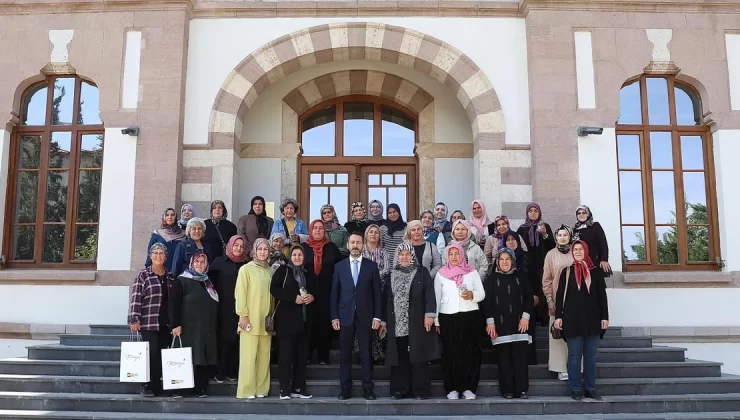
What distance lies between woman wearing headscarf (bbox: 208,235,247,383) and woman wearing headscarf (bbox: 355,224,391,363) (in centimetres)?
127

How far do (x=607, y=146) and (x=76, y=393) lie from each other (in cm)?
717

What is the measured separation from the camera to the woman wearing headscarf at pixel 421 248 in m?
6.72

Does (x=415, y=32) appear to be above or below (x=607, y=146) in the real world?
above

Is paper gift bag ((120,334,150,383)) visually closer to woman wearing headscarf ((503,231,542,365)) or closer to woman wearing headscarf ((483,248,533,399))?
woman wearing headscarf ((483,248,533,399))

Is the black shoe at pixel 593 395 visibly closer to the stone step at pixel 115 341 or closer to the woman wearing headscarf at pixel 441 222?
the stone step at pixel 115 341

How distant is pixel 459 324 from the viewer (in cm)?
625

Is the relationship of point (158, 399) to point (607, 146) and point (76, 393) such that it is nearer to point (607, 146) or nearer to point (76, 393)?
point (76, 393)

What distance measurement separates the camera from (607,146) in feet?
28.2

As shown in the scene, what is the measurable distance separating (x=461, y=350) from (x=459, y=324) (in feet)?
0.83

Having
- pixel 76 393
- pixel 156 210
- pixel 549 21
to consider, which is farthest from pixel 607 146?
pixel 76 393

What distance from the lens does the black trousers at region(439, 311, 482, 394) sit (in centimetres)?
622

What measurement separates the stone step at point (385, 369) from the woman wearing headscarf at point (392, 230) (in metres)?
1.41

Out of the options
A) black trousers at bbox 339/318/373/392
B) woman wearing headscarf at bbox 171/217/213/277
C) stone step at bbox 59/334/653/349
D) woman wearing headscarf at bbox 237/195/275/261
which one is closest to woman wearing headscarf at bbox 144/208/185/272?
woman wearing headscarf at bbox 171/217/213/277

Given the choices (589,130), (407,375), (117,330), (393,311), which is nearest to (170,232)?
(117,330)
